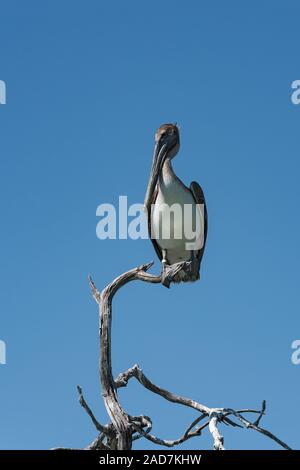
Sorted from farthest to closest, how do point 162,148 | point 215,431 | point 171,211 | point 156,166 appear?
1. point 162,148
2. point 156,166
3. point 171,211
4. point 215,431

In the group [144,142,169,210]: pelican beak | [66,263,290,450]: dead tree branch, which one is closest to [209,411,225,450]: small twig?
[66,263,290,450]: dead tree branch

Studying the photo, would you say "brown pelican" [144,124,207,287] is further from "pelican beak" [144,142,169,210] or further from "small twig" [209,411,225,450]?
"small twig" [209,411,225,450]

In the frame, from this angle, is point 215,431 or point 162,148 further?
point 162,148

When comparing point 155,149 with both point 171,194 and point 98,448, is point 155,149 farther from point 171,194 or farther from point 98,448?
point 98,448

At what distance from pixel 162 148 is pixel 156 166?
0.25m

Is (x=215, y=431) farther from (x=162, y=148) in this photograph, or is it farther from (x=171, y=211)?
(x=162, y=148)

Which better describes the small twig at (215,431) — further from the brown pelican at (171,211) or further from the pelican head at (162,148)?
the pelican head at (162,148)

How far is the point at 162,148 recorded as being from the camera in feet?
43.7

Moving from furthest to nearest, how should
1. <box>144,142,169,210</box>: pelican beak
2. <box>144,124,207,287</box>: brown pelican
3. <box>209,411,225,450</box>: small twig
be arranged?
<box>144,142,169,210</box>: pelican beak, <box>144,124,207,287</box>: brown pelican, <box>209,411,225,450</box>: small twig

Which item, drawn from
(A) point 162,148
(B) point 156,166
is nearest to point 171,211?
(B) point 156,166

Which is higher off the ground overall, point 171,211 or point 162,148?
point 162,148

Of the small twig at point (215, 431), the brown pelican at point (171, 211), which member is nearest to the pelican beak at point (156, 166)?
the brown pelican at point (171, 211)

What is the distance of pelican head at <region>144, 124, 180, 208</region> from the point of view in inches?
515
